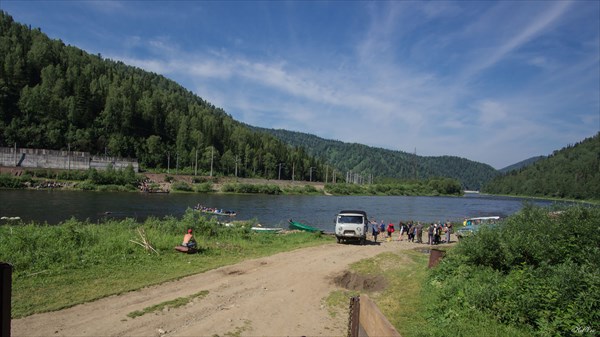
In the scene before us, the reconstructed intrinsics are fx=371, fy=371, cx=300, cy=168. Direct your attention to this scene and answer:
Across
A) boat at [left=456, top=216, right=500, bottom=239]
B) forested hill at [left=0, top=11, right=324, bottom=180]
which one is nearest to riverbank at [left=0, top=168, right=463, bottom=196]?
forested hill at [left=0, top=11, right=324, bottom=180]

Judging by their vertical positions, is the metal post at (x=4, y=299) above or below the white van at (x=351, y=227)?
above

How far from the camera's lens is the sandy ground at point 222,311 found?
33.3 feet

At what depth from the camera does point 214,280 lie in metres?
15.5

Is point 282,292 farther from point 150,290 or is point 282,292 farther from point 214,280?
point 150,290

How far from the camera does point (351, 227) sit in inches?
1111

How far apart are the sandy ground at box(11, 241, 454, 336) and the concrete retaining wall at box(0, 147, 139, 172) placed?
115 m

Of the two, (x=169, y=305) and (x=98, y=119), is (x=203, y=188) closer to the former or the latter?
A: (x=98, y=119)

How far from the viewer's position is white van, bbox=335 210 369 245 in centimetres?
2812

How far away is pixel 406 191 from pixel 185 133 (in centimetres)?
10804

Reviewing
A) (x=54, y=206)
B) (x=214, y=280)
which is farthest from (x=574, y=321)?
(x=54, y=206)

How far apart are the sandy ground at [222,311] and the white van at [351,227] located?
10230mm

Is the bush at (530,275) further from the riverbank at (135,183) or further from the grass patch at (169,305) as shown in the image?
the riverbank at (135,183)

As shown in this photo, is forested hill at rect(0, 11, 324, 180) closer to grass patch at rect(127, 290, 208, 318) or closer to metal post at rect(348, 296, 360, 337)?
grass patch at rect(127, 290, 208, 318)

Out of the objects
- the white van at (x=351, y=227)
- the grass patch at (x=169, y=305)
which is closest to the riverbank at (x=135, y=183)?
the white van at (x=351, y=227)
